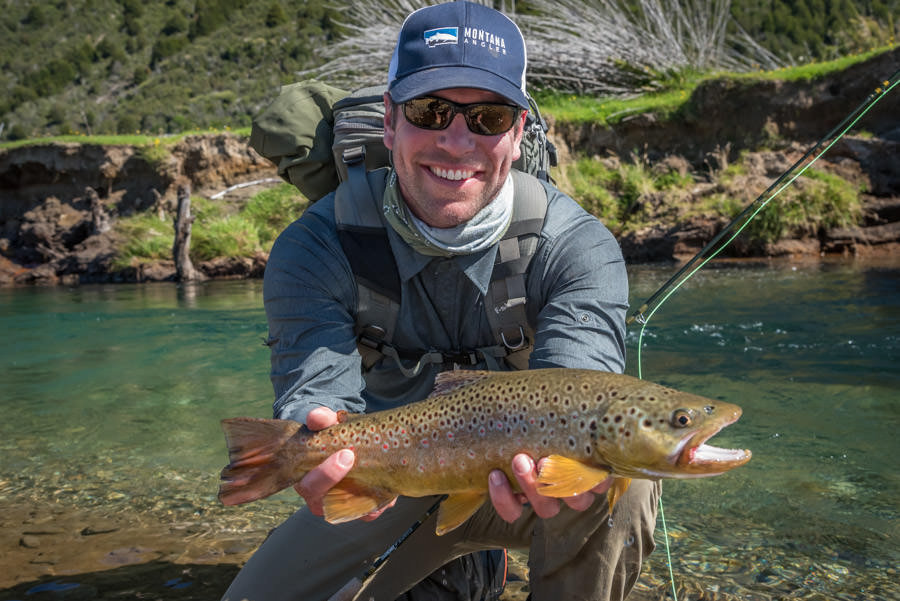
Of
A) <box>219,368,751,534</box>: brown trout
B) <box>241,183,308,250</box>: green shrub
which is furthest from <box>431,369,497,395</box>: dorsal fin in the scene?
<box>241,183,308,250</box>: green shrub

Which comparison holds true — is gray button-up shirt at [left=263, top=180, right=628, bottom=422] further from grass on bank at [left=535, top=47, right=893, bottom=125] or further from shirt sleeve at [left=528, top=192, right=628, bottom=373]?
grass on bank at [left=535, top=47, right=893, bottom=125]

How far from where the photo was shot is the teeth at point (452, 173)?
9.21 feet

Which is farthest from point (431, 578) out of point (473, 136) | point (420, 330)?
point (473, 136)

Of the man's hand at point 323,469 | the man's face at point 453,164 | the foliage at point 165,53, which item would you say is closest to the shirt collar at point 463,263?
the man's face at point 453,164

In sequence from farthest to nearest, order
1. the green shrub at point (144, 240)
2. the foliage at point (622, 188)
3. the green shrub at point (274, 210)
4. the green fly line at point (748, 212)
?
1. the green shrub at point (274, 210)
2. the green shrub at point (144, 240)
3. the foliage at point (622, 188)
4. the green fly line at point (748, 212)

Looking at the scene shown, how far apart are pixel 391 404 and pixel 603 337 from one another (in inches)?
33.5

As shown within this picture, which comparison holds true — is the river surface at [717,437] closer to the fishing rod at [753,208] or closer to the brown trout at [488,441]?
the fishing rod at [753,208]

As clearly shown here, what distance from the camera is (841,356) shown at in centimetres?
764

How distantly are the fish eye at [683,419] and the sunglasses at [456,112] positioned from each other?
4.05 ft

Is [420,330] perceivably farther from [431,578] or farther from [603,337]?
[431,578]

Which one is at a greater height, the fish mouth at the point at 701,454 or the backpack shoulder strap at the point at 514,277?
the backpack shoulder strap at the point at 514,277

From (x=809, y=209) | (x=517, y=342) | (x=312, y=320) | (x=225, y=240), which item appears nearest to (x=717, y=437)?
(x=517, y=342)

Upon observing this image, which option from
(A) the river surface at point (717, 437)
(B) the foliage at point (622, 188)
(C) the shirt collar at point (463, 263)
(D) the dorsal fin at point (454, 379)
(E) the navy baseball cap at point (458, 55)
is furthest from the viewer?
(B) the foliage at point (622, 188)

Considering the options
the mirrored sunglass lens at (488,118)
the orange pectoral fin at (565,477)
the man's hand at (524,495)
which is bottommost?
the man's hand at (524,495)
